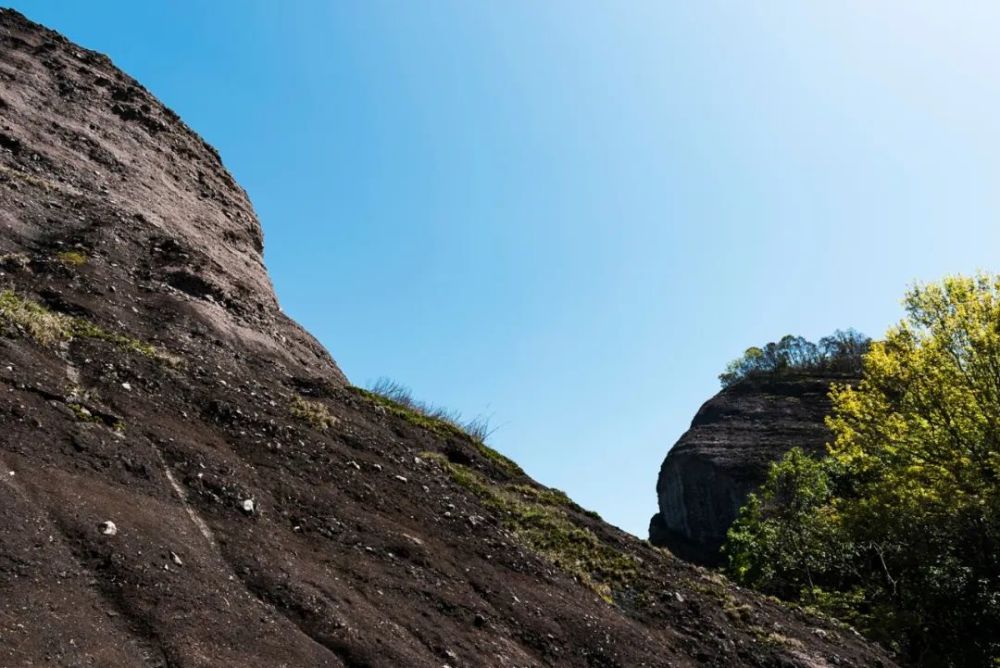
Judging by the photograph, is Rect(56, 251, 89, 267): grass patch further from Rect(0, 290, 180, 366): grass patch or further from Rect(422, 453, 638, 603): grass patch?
Rect(422, 453, 638, 603): grass patch

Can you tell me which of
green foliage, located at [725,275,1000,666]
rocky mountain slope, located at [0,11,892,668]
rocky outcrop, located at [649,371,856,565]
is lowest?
rocky mountain slope, located at [0,11,892,668]

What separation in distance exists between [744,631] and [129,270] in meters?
16.5

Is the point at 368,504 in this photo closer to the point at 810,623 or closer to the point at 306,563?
the point at 306,563

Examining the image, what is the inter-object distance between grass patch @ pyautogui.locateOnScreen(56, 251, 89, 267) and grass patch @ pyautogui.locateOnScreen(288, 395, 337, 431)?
6.05m

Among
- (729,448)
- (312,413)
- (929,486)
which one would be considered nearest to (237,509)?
(312,413)

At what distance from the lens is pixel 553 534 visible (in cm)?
1576

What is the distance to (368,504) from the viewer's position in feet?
41.0

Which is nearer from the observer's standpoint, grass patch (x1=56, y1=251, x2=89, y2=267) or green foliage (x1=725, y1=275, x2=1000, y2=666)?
grass patch (x1=56, y1=251, x2=89, y2=267)

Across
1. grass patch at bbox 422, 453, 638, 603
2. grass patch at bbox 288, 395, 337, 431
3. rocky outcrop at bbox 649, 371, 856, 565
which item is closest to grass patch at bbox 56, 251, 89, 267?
grass patch at bbox 288, 395, 337, 431

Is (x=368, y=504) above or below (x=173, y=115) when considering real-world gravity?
below

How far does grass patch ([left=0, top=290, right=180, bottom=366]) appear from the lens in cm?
1198

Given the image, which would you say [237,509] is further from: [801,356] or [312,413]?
[801,356]

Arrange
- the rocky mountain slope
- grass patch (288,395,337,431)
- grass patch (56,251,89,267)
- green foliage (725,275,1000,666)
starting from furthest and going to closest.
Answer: green foliage (725,275,1000,666)
grass patch (56,251,89,267)
grass patch (288,395,337,431)
the rocky mountain slope

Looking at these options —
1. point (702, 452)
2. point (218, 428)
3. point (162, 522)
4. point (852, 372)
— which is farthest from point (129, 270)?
point (852, 372)
